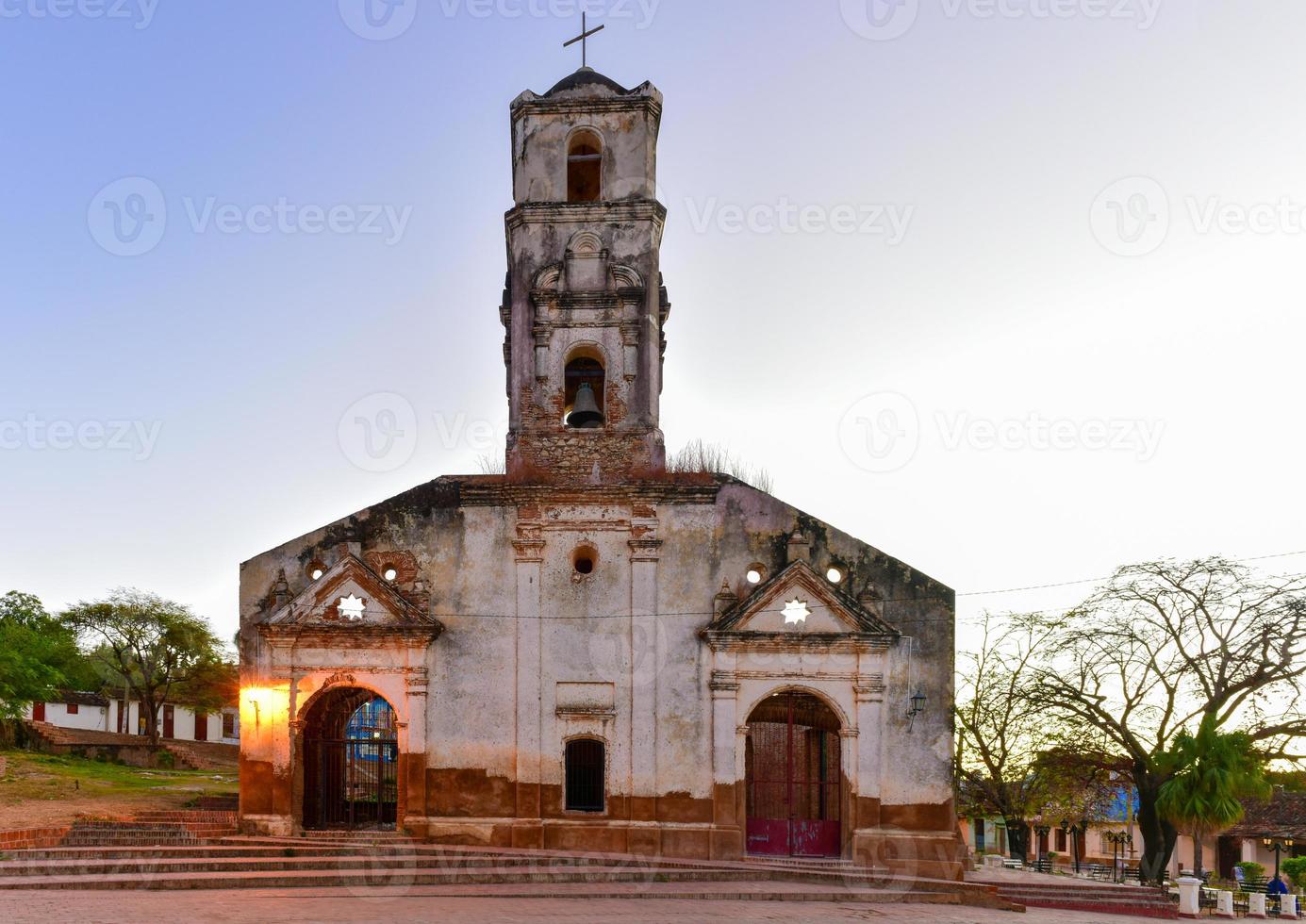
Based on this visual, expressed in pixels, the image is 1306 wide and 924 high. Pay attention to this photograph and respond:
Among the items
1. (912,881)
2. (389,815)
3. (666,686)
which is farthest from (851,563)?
(389,815)

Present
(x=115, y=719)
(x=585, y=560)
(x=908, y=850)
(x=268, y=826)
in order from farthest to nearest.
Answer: (x=115, y=719) < (x=585, y=560) < (x=268, y=826) < (x=908, y=850)

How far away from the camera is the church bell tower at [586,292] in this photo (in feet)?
73.6

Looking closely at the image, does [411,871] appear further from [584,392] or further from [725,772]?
[584,392]

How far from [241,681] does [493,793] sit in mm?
4916

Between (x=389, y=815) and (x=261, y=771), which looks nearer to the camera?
(x=261, y=771)

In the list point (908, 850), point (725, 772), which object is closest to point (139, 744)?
point (725, 772)

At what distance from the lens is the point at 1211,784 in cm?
2639

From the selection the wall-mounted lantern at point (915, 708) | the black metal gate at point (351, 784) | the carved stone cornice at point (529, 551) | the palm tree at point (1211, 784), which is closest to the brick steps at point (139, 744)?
the black metal gate at point (351, 784)

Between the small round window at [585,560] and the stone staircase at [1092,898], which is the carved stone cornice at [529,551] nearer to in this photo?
the small round window at [585,560]

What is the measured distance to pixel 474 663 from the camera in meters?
21.6

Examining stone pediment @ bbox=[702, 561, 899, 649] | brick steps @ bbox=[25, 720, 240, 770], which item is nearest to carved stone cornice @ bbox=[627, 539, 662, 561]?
stone pediment @ bbox=[702, 561, 899, 649]

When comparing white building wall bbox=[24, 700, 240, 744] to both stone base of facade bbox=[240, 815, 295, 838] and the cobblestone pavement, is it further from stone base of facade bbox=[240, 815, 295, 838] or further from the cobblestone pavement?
the cobblestone pavement

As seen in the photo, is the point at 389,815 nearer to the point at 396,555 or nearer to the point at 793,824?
the point at 396,555

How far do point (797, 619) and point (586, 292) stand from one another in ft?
23.3
